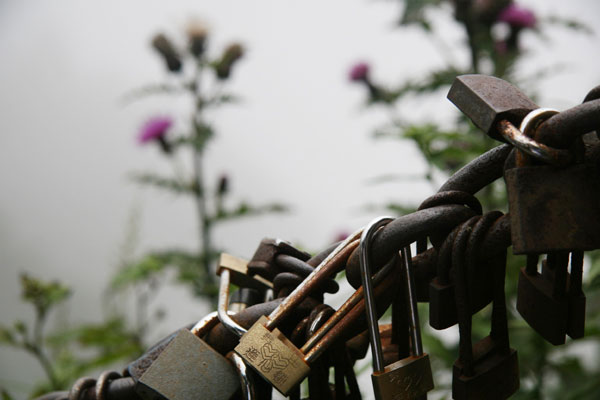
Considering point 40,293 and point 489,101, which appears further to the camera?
point 40,293

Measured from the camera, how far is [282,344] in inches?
7.4

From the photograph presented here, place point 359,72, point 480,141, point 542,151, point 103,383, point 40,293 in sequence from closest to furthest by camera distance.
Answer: point 542,151 → point 103,383 → point 480,141 → point 40,293 → point 359,72

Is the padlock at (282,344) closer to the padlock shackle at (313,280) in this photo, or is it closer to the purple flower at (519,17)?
the padlock shackle at (313,280)

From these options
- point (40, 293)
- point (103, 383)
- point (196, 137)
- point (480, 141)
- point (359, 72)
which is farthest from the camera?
point (196, 137)

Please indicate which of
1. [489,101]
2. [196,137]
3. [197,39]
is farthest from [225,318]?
[197,39]

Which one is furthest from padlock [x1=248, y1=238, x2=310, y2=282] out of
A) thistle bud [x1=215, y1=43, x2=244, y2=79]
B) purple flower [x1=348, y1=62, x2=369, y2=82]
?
thistle bud [x1=215, y1=43, x2=244, y2=79]

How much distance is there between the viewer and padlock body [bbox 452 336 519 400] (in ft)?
0.58

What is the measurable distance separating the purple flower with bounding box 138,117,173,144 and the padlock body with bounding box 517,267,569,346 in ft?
4.16

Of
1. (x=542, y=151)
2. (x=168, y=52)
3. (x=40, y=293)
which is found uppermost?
(x=168, y=52)

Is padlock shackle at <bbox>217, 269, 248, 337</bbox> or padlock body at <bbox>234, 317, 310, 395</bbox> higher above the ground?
padlock shackle at <bbox>217, 269, 248, 337</bbox>

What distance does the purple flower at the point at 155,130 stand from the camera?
1.35m

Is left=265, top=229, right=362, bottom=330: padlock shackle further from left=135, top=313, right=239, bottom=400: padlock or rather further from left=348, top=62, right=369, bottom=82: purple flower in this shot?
left=348, top=62, right=369, bottom=82: purple flower

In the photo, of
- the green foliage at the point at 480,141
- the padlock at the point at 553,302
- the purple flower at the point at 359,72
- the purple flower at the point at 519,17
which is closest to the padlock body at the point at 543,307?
the padlock at the point at 553,302

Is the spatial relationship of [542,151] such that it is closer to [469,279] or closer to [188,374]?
[469,279]
